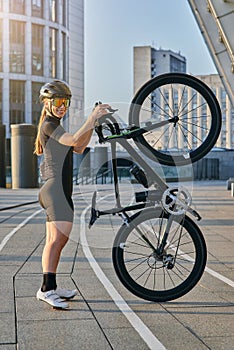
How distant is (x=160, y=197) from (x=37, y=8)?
259 ft

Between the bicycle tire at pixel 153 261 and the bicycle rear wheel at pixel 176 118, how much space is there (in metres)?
0.60

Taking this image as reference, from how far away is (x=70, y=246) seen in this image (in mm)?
11516

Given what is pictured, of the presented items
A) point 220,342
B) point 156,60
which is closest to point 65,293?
point 220,342

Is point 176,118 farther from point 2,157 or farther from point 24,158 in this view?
point 2,157

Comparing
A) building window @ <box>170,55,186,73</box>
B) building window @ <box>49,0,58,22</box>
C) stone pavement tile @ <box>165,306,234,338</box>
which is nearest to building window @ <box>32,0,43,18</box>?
building window @ <box>49,0,58,22</box>

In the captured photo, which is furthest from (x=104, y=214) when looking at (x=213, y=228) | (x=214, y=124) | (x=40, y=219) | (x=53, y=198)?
(x=40, y=219)

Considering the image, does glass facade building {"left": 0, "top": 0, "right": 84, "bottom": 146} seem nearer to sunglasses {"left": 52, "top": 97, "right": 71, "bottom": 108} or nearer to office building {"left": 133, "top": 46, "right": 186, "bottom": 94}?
office building {"left": 133, "top": 46, "right": 186, "bottom": 94}

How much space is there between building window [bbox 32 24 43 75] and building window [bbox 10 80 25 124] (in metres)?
2.41

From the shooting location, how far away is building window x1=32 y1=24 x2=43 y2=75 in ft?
273

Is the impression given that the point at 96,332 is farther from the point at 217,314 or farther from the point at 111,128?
the point at 111,128

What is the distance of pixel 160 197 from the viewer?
22.4 feet

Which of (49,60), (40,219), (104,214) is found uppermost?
(49,60)

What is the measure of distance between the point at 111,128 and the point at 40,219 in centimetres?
1052

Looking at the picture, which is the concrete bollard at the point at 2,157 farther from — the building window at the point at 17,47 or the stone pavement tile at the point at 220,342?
the building window at the point at 17,47
